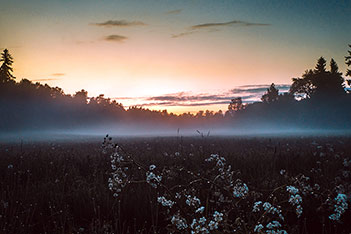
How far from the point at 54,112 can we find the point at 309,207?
8611 centimetres

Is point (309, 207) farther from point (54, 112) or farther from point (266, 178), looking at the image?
point (54, 112)

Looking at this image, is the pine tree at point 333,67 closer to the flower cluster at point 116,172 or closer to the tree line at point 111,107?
the tree line at point 111,107

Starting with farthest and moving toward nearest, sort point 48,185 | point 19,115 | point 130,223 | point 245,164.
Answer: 1. point 19,115
2. point 245,164
3. point 48,185
4. point 130,223

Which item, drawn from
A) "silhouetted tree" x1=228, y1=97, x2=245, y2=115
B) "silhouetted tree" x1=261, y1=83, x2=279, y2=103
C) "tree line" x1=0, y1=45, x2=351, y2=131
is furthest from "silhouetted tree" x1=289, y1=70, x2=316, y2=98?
"silhouetted tree" x1=228, y1=97, x2=245, y2=115

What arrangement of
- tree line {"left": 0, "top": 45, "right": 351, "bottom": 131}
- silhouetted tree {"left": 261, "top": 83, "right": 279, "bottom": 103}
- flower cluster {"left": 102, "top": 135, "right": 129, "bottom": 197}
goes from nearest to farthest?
flower cluster {"left": 102, "top": 135, "right": 129, "bottom": 197} < tree line {"left": 0, "top": 45, "right": 351, "bottom": 131} < silhouetted tree {"left": 261, "top": 83, "right": 279, "bottom": 103}

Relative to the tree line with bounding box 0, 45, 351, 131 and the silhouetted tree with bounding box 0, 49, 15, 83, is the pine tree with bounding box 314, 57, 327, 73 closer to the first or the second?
the tree line with bounding box 0, 45, 351, 131

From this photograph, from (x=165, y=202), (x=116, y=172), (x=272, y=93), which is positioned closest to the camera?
(x=165, y=202)

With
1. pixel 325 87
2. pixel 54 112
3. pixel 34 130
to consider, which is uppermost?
pixel 325 87

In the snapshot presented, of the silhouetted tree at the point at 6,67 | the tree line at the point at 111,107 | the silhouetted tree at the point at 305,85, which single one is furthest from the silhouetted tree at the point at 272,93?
the silhouetted tree at the point at 6,67

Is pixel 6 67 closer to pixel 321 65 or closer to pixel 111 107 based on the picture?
pixel 111 107

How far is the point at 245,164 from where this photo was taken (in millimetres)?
6938

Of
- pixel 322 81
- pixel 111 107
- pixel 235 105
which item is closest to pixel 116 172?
pixel 322 81

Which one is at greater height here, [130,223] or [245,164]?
[245,164]

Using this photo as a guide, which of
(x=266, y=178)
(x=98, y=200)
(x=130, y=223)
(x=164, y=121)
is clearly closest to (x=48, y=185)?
(x=98, y=200)
